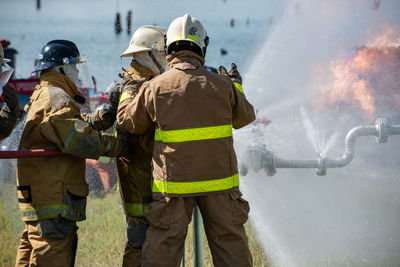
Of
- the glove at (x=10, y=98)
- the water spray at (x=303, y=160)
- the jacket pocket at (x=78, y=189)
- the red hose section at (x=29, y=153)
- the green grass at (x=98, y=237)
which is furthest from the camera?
the water spray at (x=303, y=160)

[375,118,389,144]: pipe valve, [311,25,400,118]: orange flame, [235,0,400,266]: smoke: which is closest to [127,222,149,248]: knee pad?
[235,0,400,266]: smoke

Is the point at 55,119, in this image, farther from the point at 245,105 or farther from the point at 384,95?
the point at 384,95

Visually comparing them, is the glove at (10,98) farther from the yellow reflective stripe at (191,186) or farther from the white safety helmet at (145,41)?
the yellow reflective stripe at (191,186)

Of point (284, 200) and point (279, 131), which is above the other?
point (279, 131)

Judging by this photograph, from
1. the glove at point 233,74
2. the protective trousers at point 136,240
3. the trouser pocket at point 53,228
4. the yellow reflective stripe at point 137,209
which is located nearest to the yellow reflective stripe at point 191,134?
the glove at point 233,74

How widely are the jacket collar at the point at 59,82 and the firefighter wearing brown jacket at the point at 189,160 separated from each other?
561 mm

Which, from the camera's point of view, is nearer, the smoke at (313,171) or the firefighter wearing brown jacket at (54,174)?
the firefighter wearing brown jacket at (54,174)

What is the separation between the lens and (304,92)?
21.9ft

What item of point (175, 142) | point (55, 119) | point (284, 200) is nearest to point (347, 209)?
point (284, 200)

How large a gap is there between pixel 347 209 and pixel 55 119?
172 inches

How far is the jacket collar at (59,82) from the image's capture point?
3.22 m

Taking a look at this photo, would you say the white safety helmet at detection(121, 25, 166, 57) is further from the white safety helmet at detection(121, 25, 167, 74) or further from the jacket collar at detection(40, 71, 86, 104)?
the jacket collar at detection(40, 71, 86, 104)

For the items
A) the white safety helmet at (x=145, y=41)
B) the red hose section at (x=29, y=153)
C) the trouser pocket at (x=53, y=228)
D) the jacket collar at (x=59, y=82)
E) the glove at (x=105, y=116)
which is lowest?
the trouser pocket at (x=53, y=228)

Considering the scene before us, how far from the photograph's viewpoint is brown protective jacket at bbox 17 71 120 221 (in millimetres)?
2998
